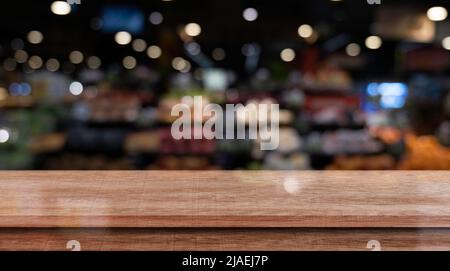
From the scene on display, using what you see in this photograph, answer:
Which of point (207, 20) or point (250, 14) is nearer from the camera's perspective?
point (250, 14)

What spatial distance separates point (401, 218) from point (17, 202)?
3.38 ft

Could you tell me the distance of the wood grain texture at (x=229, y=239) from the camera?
1377 mm

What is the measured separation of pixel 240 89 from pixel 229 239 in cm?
747

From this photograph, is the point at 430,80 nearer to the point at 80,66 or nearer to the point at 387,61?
the point at 387,61

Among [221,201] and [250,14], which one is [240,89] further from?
[221,201]

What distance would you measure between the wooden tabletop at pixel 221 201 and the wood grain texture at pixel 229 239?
35mm

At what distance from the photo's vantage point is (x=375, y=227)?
141cm

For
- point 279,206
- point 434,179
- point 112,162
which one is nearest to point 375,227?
point 279,206

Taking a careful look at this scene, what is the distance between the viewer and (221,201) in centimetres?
146

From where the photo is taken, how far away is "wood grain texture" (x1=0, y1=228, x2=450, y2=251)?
4.52 ft

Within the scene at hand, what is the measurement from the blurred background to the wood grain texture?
1891mm

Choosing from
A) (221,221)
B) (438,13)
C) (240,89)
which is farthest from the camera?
(240,89)

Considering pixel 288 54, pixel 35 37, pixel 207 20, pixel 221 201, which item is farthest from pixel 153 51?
pixel 221 201

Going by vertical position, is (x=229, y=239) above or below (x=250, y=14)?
below
